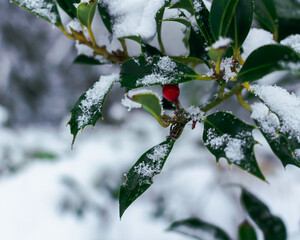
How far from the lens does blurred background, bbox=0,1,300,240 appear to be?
1.67m

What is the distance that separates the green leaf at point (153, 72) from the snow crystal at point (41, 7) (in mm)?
199

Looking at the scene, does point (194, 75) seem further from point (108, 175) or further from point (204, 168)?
point (204, 168)

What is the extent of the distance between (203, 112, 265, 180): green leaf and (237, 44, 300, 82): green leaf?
0.07 meters

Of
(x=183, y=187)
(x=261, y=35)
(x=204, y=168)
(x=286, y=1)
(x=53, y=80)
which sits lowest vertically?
(x=261, y=35)

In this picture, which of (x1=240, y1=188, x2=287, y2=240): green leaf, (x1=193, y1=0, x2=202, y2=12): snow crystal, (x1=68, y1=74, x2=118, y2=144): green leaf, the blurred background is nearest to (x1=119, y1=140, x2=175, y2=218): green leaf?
(x1=68, y1=74, x2=118, y2=144): green leaf

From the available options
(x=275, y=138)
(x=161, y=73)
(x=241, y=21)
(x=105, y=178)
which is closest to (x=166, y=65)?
(x=161, y=73)

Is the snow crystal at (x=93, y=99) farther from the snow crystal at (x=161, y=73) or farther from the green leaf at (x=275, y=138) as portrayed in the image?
the green leaf at (x=275, y=138)

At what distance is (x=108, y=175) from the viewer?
1.89m

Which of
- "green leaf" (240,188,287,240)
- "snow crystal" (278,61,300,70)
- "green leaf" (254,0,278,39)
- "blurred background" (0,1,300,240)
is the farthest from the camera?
"blurred background" (0,1,300,240)

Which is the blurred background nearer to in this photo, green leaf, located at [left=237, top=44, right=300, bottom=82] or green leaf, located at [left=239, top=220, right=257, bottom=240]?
green leaf, located at [left=239, top=220, right=257, bottom=240]

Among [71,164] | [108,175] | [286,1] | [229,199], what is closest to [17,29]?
[71,164]

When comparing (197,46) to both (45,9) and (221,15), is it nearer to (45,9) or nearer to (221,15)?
(221,15)

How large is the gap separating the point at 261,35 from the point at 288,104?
0.18 metres

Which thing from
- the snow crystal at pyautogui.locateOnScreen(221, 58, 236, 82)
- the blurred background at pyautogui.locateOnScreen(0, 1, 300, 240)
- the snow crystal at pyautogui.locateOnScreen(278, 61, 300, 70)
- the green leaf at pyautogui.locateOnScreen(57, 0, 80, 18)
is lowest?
the snow crystal at pyautogui.locateOnScreen(278, 61, 300, 70)
